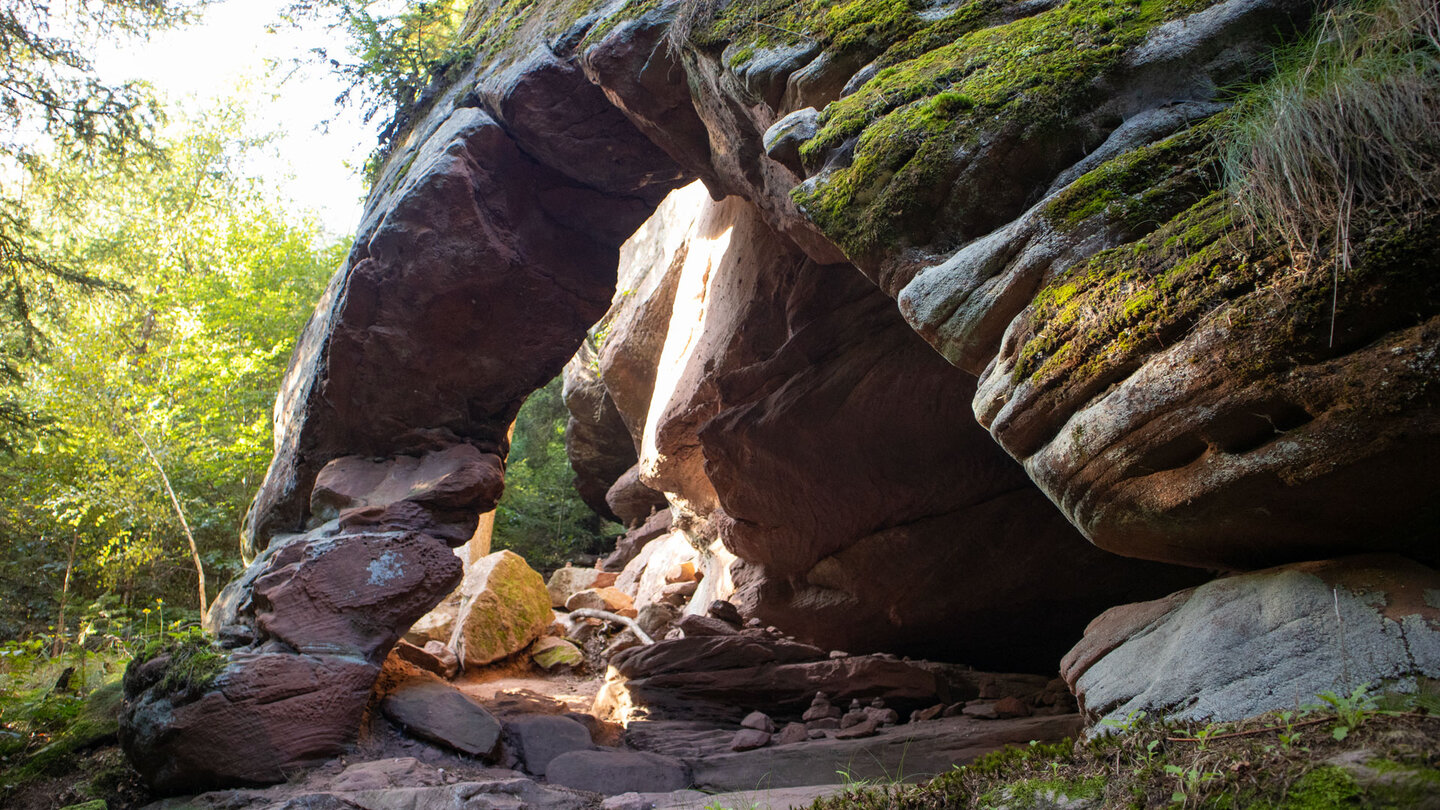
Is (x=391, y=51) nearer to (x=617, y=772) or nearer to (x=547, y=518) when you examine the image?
(x=617, y=772)

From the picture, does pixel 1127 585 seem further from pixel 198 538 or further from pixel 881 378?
pixel 198 538

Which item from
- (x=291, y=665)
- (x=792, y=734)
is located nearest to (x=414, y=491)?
(x=291, y=665)

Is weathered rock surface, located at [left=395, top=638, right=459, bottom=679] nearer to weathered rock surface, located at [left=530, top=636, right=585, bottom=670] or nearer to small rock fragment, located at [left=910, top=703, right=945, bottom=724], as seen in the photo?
weathered rock surface, located at [left=530, top=636, right=585, bottom=670]

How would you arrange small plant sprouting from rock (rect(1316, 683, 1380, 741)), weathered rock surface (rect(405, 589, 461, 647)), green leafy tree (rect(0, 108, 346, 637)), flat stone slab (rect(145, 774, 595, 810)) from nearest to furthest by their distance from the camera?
1. small plant sprouting from rock (rect(1316, 683, 1380, 741))
2. flat stone slab (rect(145, 774, 595, 810))
3. weathered rock surface (rect(405, 589, 461, 647))
4. green leafy tree (rect(0, 108, 346, 637))

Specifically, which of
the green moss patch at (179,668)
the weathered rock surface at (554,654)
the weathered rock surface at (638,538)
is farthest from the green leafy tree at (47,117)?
the weathered rock surface at (638,538)

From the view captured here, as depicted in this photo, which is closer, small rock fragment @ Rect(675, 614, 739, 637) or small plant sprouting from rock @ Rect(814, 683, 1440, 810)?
small plant sprouting from rock @ Rect(814, 683, 1440, 810)

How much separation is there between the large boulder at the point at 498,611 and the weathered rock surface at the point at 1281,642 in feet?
25.8

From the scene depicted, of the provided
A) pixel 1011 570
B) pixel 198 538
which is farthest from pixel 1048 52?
pixel 198 538

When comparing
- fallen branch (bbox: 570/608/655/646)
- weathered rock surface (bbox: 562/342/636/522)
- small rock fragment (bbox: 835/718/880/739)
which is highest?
weathered rock surface (bbox: 562/342/636/522)

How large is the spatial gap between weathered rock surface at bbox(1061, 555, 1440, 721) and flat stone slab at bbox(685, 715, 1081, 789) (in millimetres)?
2503

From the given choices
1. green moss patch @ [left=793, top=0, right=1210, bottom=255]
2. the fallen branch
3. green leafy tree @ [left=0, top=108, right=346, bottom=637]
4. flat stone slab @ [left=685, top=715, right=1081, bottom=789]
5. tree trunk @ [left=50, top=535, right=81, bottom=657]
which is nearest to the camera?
green moss patch @ [left=793, top=0, right=1210, bottom=255]

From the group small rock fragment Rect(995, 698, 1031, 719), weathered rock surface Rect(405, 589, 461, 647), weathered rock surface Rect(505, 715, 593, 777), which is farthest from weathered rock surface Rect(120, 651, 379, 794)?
small rock fragment Rect(995, 698, 1031, 719)

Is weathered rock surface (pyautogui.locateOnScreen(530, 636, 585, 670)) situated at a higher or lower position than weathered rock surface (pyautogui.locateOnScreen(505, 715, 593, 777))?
higher

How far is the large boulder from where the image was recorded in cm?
937
